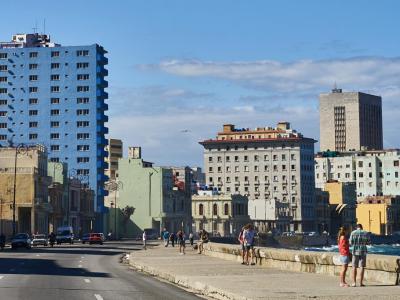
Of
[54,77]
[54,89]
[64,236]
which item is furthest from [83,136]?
[64,236]

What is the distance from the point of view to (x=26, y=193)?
12631 cm

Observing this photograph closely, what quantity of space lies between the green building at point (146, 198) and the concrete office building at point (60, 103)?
6695 millimetres

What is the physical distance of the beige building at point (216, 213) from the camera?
194m

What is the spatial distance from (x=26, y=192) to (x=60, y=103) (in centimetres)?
5478

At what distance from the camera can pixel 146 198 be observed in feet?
581

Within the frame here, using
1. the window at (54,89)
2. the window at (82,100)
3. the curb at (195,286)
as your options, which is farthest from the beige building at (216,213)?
the curb at (195,286)

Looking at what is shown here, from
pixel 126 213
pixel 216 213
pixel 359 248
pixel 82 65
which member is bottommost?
pixel 359 248

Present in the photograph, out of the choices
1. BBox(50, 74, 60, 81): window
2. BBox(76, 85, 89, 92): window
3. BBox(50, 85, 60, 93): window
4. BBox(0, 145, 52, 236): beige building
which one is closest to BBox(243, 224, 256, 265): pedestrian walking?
BBox(0, 145, 52, 236): beige building

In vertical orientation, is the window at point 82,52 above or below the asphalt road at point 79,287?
above

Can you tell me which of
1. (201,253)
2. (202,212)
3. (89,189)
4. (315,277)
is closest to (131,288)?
(315,277)

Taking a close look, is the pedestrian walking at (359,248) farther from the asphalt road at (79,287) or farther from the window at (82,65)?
the window at (82,65)

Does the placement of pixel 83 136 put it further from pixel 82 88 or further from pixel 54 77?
pixel 54 77

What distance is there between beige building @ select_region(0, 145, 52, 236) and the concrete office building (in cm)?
3867

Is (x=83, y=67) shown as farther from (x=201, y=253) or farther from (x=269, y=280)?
(x=269, y=280)
